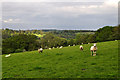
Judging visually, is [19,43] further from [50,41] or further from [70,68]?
[70,68]

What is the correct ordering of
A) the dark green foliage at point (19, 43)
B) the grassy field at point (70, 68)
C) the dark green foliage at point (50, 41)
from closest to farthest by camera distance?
the grassy field at point (70, 68) → the dark green foliage at point (19, 43) → the dark green foliage at point (50, 41)

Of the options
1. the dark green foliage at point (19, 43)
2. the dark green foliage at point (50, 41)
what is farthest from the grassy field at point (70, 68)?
the dark green foliage at point (50, 41)

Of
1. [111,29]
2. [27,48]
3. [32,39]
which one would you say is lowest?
[27,48]

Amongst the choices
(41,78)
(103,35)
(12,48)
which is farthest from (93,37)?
(41,78)

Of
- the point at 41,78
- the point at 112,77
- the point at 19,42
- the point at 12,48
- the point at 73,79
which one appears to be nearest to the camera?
the point at 112,77

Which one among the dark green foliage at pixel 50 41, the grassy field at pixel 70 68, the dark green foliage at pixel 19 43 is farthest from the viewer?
the dark green foliage at pixel 50 41

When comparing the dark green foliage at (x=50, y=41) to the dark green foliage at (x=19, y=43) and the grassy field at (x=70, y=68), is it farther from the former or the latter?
the grassy field at (x=70, y=68)

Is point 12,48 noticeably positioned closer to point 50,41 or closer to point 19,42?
point 19,42

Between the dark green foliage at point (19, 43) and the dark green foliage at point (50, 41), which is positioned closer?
the dark green foliage at point (19, 43)

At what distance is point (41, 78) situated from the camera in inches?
Answer: 413

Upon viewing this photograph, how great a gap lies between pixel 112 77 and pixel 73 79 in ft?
8.94

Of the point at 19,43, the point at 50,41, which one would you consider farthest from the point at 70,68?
the point at 50,41

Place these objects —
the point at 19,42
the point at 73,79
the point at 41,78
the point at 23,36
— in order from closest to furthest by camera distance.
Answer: the point at 73,79
the point at 41,78
the point at 19,42
the point at 23,36

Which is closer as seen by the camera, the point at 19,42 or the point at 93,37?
the point at 19,42
